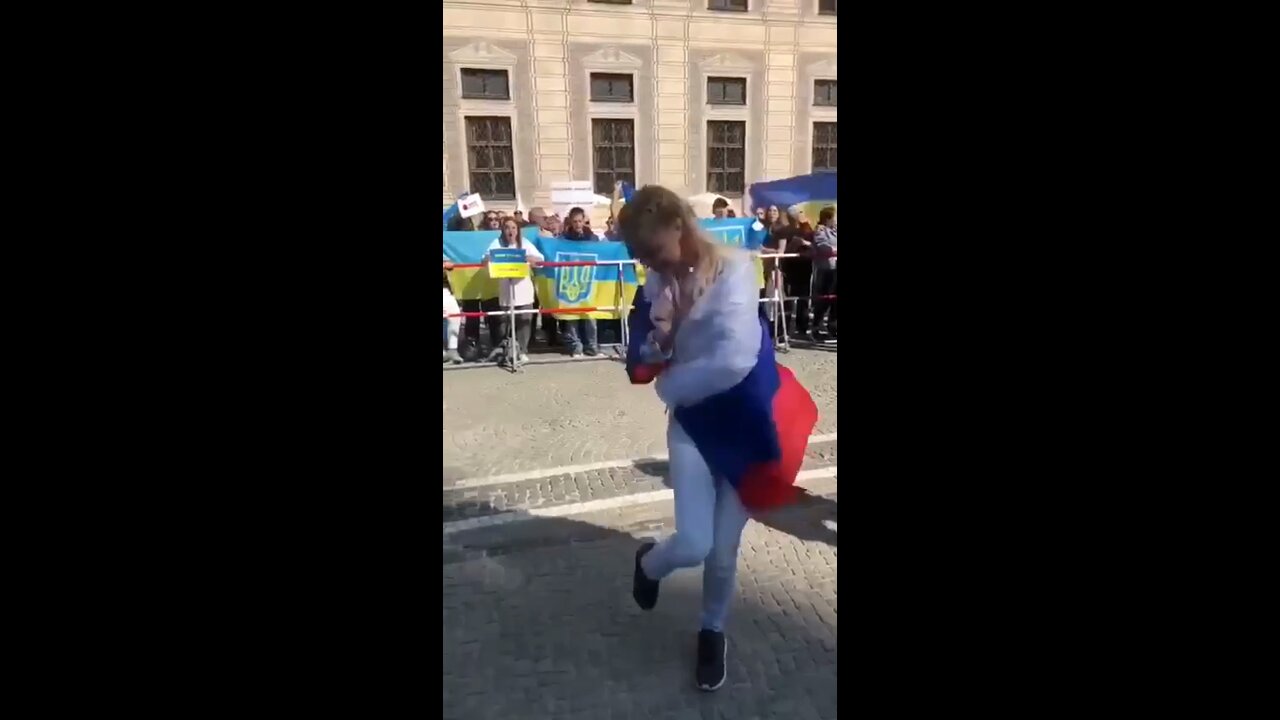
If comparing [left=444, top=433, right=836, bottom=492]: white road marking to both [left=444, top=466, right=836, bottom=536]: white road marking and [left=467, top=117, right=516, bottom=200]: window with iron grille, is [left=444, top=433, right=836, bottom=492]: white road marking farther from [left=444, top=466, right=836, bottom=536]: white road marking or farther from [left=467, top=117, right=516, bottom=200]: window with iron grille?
[left=467, top=117, right=516, bottom=200]: window with iron grille

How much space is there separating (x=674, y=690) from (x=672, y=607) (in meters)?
0.46

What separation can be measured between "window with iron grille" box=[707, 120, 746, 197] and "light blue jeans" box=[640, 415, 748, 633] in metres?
0.87

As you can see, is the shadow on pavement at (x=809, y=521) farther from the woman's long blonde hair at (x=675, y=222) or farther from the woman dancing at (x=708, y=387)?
the woman's long blonde hair at (x=675, y=222)

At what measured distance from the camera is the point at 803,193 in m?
3.29

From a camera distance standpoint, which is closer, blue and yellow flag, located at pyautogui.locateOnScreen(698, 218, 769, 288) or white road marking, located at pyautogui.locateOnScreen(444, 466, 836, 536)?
blue and yellow flag, located at pyautogui.locateOnScreen(698, 218, 769, 288)

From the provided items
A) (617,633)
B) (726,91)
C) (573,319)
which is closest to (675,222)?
(726,91)

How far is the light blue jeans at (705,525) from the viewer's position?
2.13m

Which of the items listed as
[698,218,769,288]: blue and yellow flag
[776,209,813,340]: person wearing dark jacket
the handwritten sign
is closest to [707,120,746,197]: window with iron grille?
[698,218,769,288]: blue and yellow flag

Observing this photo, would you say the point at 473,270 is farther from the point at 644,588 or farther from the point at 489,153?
the point at 644,588

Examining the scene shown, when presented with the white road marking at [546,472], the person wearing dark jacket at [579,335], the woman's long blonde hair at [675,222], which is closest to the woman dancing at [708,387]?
the woman's long blonde hair at [675,222]

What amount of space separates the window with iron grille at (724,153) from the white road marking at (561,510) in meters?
1.44

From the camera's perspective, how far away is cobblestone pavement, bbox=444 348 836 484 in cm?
438
